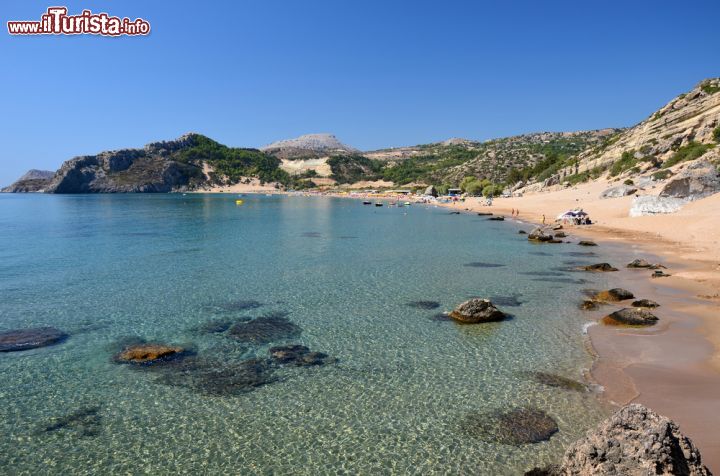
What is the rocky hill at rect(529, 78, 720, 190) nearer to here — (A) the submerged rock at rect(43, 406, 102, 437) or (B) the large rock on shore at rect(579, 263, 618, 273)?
(B) the large rock on shore at rect(579, 263, 618, 273)

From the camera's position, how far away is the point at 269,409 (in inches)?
424

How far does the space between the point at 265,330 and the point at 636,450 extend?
12.4m

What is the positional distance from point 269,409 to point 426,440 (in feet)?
12.4

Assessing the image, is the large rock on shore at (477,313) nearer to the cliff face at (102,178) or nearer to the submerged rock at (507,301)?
the submerged rock at (507,301)

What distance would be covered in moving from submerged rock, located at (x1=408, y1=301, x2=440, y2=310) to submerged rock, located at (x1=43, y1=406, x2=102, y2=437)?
12562 mm

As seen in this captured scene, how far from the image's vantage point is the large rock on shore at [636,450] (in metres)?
6.43

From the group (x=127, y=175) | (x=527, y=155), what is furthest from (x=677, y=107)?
(x=127, y=175)

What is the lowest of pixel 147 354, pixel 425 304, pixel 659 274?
pixel 147 354

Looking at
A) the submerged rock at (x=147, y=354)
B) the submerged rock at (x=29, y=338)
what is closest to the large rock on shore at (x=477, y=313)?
the submerged rock at (x=147, y=354)

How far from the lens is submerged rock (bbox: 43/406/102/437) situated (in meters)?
9.84

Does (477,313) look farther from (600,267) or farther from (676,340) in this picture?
(600,267)

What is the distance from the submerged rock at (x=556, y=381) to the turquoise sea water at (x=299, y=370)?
0.31 metres

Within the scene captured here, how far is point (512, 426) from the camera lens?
9.94m

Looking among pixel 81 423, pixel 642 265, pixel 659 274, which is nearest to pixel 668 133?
pixel 642 265
